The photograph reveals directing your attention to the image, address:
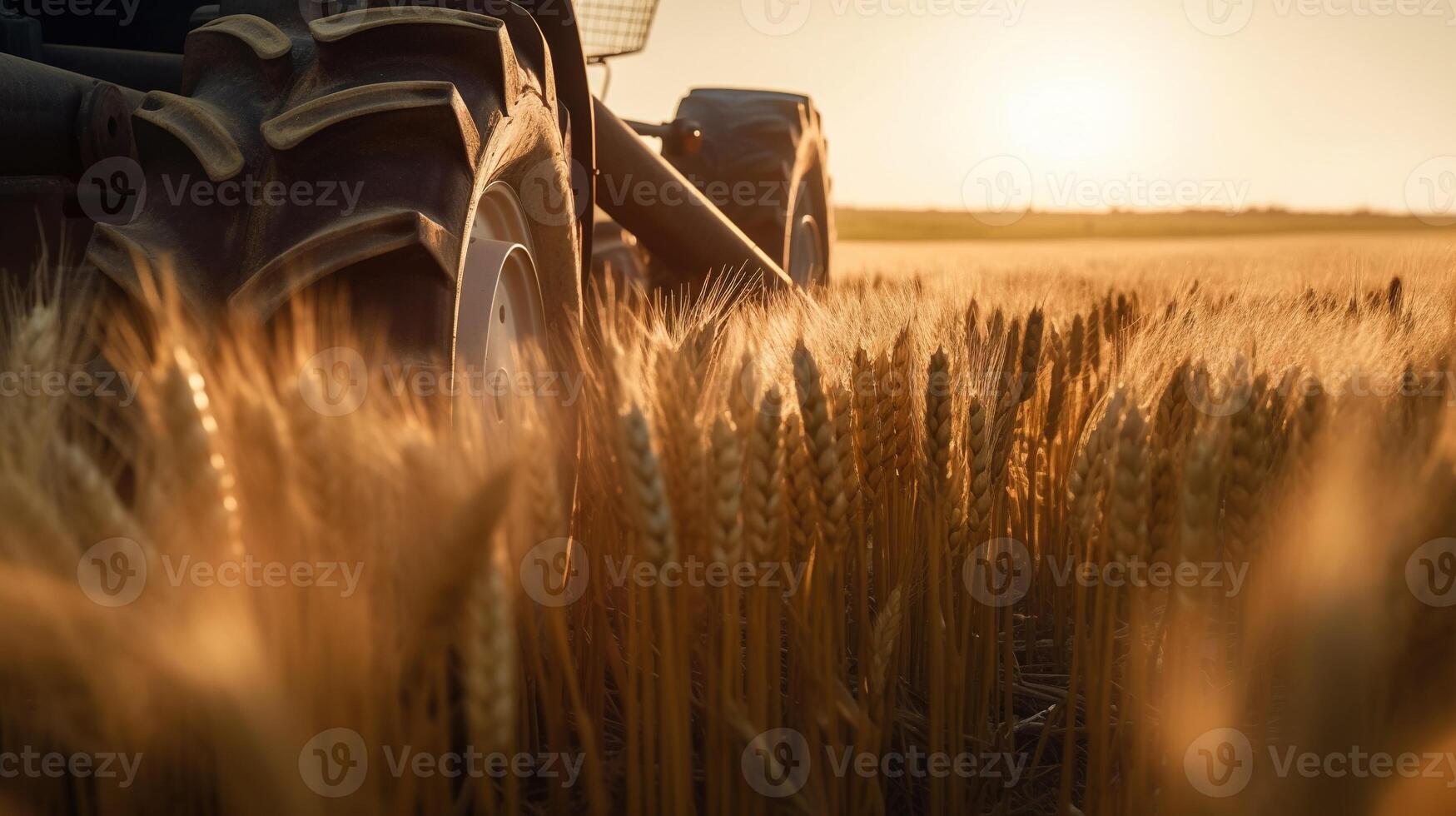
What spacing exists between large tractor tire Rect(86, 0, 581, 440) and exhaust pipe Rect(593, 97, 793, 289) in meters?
0.92

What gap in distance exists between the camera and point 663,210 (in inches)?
91.2

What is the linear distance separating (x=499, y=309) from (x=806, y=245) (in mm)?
3168

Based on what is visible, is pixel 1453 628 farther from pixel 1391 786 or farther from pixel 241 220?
pixel 241 220
